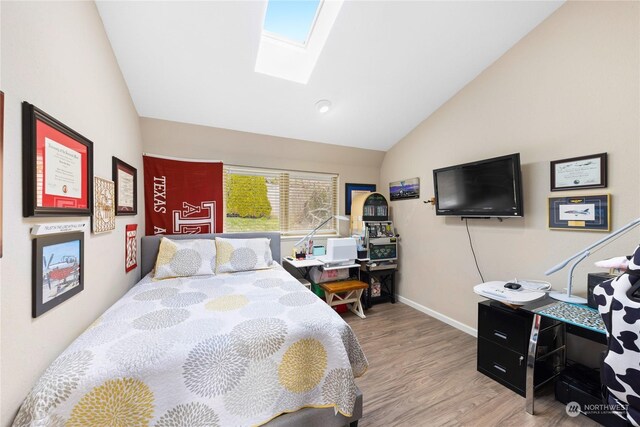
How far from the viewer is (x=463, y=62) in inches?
90.0

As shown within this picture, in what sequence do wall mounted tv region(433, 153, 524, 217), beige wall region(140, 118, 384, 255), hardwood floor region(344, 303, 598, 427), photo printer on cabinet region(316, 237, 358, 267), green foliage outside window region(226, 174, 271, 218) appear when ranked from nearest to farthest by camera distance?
hardwood floor region(344, 303, 598, 427) → wall mounted tv region(433, 153, 524, 217) → beige wall region(140, 118, 384, 255) → photo printer on cabinet region(316, 237, 358, 267) → green foliage outside window region(226, 174, 271, 218)

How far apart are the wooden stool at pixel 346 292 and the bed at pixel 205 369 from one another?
4.26 feet

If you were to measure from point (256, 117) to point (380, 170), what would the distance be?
7.12 ft

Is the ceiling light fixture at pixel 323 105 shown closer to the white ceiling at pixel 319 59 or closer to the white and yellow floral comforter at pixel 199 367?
the white ceiling at pixel 319 59

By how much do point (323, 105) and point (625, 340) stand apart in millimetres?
2611

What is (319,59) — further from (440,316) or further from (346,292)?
(440,316)

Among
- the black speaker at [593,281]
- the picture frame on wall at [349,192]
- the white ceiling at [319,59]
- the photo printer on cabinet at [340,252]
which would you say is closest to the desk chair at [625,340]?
the black speaker at [593,281]

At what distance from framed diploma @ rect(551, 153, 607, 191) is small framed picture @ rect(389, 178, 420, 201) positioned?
4.65 ft

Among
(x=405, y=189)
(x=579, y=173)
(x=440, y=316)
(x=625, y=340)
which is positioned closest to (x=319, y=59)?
(x=405, y=189)

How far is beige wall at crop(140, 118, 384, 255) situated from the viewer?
271 cm

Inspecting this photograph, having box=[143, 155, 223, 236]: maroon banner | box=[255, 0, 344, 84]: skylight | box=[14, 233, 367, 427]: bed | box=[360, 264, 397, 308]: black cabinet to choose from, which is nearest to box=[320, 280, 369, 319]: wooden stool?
box=[360, 264, 397, 308]: black cabinet

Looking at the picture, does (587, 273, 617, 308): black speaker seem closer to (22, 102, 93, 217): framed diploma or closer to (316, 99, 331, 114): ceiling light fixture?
(316, 99, 331, 114): ceiling light fixture

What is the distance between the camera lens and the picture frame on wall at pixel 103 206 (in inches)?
61.0

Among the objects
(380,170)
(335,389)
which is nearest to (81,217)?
(335,389)
